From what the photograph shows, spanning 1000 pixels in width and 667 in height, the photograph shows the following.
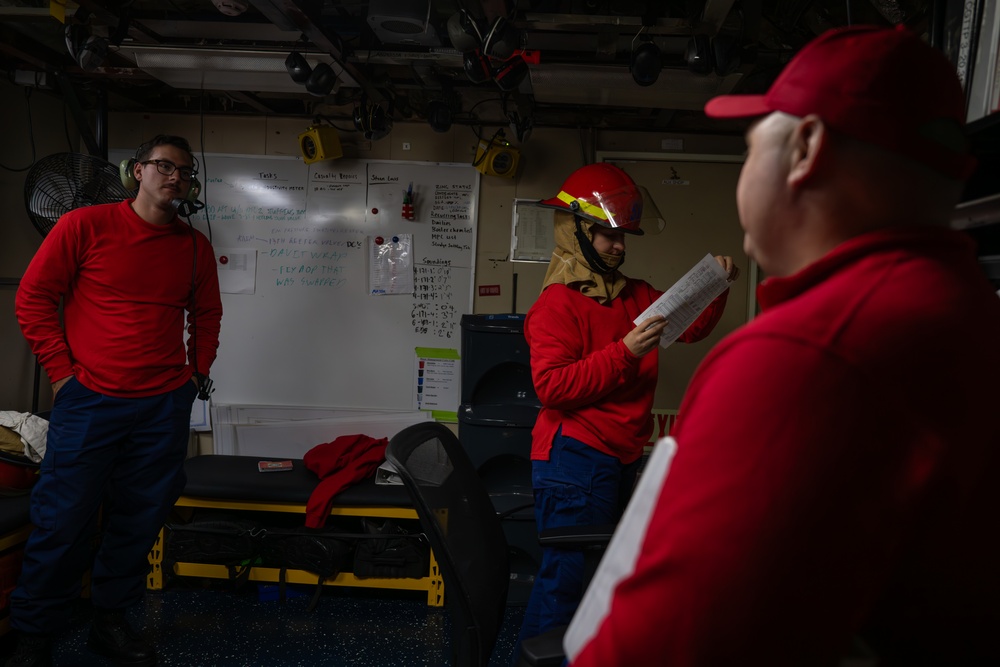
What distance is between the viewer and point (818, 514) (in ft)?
1.71

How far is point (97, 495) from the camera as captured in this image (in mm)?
2391

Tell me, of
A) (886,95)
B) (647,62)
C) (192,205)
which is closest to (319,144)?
(192,205)

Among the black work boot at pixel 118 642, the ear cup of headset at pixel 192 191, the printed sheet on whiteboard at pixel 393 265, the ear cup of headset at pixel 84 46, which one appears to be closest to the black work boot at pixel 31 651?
the black work boot at pixel 118 642

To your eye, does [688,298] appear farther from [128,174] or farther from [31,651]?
[31,651]

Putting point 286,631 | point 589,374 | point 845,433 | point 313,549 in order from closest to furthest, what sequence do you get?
1. point 845,433
2. point 589,374
3. point 286,631
4. point 313,549

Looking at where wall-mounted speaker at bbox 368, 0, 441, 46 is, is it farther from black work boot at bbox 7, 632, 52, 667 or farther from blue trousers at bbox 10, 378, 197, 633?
black work boot at bbox 7, 632, 52, 667

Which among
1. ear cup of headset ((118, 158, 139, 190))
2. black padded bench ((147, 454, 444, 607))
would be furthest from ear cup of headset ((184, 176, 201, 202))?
black padded bench ((147, 454, 444, 607))

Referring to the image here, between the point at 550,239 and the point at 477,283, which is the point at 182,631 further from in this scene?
the point at 550,239

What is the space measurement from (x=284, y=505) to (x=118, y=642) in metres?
0.83

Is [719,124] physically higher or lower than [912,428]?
higher

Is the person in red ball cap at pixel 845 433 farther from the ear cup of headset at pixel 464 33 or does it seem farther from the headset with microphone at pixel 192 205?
the headset with microphone at pixel 192 205

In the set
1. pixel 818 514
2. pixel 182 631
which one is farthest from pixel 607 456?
pixel 182 631

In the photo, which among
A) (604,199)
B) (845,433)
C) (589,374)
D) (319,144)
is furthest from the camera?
(319,144)

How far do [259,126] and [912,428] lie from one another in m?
3.92
